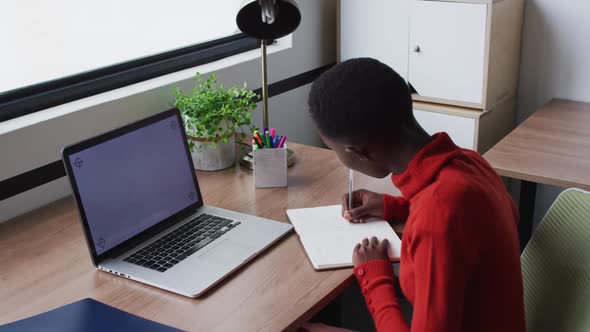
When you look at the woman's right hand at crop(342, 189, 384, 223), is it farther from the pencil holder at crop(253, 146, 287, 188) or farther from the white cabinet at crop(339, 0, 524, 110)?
the white cabinet at crop(339, 0, 524, 110)

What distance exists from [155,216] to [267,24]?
0.67 m

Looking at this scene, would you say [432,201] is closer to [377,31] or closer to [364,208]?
[364,208]

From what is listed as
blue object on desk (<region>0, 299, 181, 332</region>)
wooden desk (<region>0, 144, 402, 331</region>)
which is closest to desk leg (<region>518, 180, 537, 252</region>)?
wooden desk (<region>0, 144, 402, 331</region>)

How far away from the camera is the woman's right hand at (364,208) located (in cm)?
Answer: 162

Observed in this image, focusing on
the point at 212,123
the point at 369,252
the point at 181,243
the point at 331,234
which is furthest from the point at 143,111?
the point at 369,252

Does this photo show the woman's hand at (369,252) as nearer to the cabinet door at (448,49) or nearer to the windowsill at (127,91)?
the windowsill at (127,91)

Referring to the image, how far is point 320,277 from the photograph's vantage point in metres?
1.41

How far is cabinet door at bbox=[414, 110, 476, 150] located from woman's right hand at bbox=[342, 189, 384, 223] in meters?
0.97

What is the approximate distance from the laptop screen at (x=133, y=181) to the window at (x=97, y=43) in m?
0.44

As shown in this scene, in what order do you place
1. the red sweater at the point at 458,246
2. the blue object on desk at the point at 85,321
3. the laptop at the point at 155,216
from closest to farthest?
the red sweater at the point at 458,246, the blue object on desk at the point at 85,321, the laptop at the point at 155,216

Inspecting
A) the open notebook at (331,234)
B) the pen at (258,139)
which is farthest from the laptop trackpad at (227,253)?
the pen at (258,139)

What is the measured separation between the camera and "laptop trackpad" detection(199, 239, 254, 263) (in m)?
1.47

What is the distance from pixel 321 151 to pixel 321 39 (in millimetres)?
842

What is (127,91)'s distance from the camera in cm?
202
